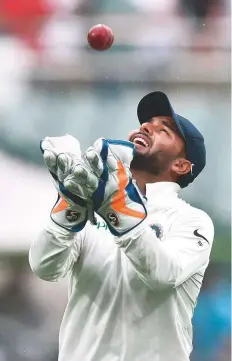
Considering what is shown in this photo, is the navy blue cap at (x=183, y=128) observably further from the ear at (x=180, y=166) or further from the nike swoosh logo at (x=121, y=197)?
the nike swoosh logo at (x=121, y=197)

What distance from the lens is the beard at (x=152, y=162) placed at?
4.46ft

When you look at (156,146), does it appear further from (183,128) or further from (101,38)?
(101,38)

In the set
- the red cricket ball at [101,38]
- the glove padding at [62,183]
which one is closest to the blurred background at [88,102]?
the red cricket ball at [101,38]

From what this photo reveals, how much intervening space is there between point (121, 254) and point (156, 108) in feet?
1.17

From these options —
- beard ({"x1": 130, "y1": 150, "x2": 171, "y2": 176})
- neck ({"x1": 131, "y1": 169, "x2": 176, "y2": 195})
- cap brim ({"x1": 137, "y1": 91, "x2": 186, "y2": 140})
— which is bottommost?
neck ({"x1": 131, "y1": 169, "x2": 176, "y2": 195})

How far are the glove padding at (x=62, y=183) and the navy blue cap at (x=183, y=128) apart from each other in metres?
0.36

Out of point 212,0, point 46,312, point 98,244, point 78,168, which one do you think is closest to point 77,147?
point 78,168

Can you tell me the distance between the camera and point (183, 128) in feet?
4.58

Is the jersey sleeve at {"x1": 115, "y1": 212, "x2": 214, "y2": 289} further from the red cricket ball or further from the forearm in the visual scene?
the red cricket ball

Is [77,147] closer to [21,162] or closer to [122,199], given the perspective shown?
[122,199]

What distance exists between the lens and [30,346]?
8.09 feet

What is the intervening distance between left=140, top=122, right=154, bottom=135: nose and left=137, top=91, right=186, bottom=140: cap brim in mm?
36

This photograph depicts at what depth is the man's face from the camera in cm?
136

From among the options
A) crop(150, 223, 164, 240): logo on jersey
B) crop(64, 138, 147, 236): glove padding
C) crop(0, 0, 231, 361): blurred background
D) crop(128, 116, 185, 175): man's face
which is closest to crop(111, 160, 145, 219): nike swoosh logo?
crop(64, 138, 147, 236): glove padding
